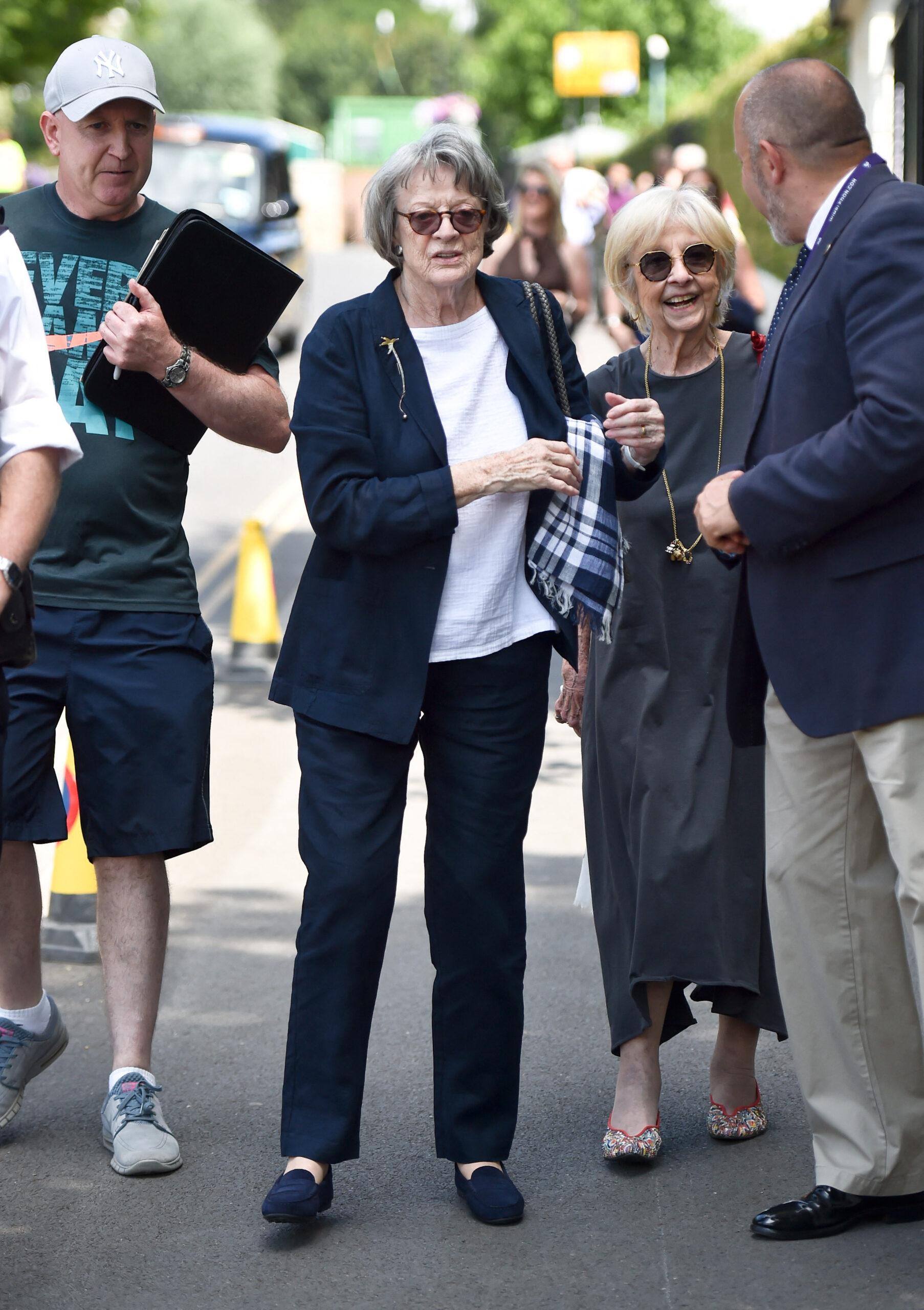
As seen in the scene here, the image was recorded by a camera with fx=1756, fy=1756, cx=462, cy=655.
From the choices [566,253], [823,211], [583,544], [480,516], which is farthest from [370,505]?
[566,253]

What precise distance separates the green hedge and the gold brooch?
9581mm

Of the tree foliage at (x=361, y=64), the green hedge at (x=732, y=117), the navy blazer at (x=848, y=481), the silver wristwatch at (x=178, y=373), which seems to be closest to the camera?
the navy blazer at (x=848, y=481)

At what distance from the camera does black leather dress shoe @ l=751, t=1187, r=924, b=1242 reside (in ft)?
11.4

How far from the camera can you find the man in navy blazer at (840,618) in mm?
3123

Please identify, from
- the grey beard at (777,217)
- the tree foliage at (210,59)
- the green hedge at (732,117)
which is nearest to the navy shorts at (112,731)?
the grey beard at (777,217)

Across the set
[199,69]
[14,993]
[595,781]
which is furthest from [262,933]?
[199,69]

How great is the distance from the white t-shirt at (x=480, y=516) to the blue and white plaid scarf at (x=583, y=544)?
51 mm

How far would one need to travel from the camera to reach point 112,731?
155 inches

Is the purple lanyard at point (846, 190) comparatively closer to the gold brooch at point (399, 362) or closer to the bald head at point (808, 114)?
the bald head at point (808, 114)

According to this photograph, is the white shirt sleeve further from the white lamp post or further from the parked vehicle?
the white lamp post

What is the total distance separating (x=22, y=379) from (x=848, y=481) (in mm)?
1458

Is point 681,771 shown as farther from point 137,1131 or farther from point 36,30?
point 36,30

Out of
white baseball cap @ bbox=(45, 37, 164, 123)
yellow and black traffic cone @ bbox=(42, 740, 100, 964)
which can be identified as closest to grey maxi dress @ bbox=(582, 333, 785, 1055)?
white baseball cap @ bbox=(45, 37, 164, 123)

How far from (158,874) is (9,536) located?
1305mm
